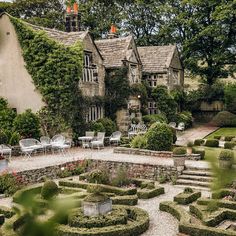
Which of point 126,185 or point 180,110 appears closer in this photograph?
point 126,185

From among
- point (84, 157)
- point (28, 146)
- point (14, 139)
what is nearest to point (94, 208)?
point (84, 157)

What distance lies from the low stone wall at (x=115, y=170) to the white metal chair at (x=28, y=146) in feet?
9.36

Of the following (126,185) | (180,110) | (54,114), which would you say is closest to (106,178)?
(126,185)

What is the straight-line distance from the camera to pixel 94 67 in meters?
29.7

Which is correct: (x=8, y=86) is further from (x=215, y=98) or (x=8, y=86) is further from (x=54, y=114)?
(x=215, y=98)

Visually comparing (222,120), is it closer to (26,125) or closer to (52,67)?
(26,125)

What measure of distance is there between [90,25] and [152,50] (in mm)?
12503

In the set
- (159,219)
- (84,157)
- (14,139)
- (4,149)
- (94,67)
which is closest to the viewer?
(159,219)

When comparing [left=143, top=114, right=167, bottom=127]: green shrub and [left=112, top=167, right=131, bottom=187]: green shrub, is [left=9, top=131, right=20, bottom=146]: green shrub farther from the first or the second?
[left=143, top=114, right=167, bottom=127]: green shrub

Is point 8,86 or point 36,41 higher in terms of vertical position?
point 36,41

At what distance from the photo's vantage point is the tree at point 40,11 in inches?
1885

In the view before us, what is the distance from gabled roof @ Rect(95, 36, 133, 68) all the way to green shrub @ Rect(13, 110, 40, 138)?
28.5 feet

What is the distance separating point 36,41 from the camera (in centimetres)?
2630

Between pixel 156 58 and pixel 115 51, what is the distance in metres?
6.90
